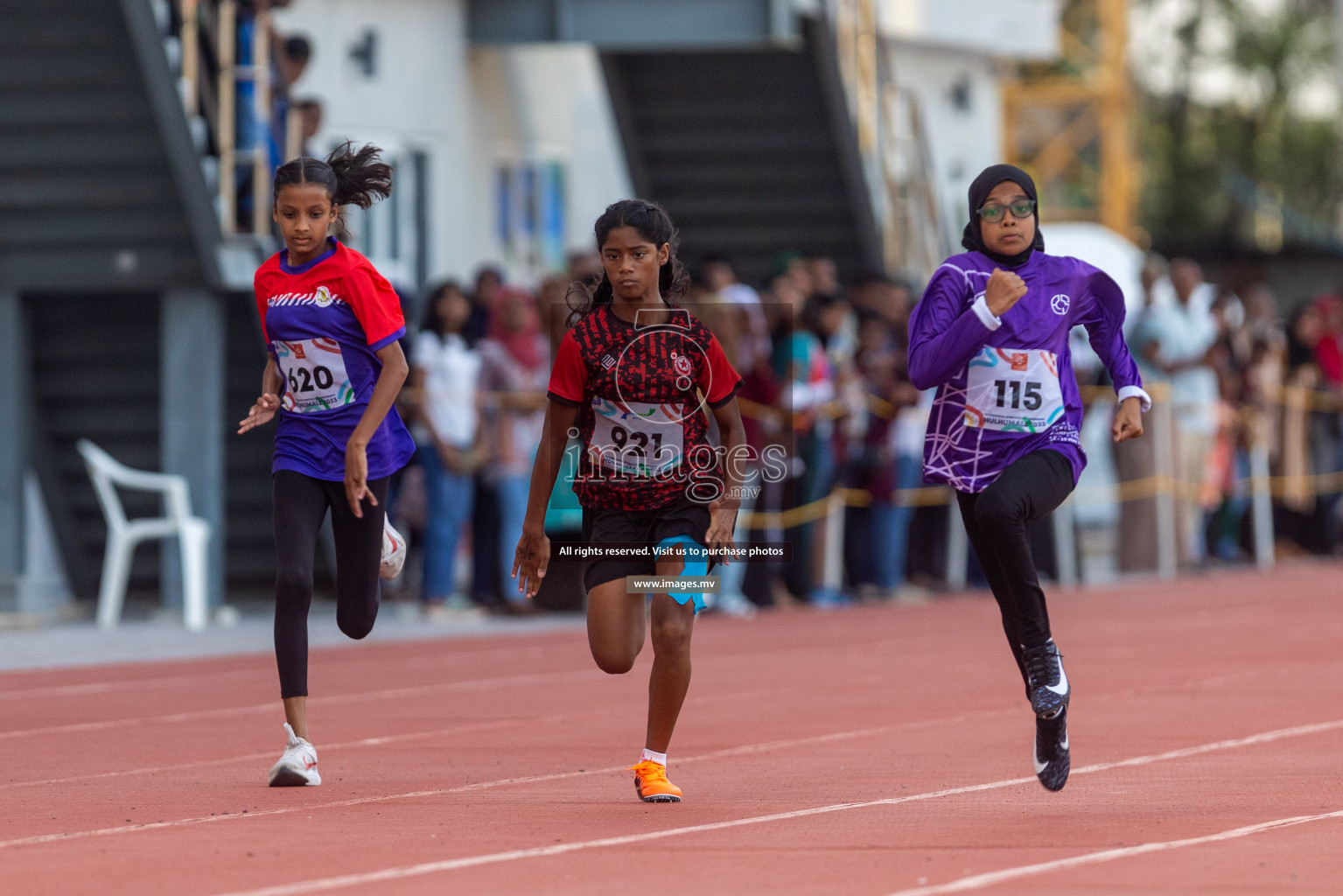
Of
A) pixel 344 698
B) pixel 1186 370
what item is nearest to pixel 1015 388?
pixel 344 698

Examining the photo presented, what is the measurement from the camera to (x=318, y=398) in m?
8.52

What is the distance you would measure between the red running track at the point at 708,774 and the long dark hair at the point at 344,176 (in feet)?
6.72

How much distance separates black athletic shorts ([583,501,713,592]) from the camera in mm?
7770

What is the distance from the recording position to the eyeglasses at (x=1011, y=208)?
8.05 metres

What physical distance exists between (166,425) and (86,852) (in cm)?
971

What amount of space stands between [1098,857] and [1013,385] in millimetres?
1952

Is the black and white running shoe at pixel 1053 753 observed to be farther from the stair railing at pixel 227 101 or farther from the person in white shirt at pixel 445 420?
the person in white shirt at pixel 445 420

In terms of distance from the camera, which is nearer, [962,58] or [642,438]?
[642,438]

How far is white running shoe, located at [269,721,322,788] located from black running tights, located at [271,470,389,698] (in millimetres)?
182

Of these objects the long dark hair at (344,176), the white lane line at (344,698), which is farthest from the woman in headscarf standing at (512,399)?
the long dark hair at (344,176)

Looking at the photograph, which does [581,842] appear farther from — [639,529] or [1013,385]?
[1013,385]

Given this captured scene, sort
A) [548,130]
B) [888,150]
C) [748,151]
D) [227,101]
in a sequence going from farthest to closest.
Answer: [548,130], [888,150], [748,151], [227,101]

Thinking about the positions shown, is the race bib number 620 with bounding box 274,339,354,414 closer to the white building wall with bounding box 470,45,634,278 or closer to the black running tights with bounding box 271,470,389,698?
the black running tights with bounding box 271,470,389,698

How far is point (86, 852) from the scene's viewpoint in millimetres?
6859
